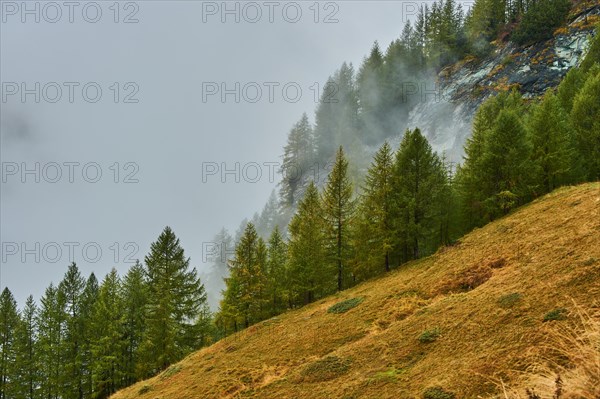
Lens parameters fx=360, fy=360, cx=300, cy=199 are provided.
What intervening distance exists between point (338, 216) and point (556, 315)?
90.0 feet

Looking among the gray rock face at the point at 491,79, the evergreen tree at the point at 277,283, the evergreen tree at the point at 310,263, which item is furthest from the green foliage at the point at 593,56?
the evergreen tree at the point at 277,283

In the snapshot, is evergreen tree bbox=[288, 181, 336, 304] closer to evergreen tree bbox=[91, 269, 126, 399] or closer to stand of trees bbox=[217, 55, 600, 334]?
stand of trees bbox=[217, 55, 600, 334]

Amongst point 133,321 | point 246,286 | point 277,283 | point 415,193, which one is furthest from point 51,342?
point 415,193

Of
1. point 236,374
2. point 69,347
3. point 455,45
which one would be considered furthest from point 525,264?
point 455,45

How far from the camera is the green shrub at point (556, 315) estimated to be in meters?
10.9

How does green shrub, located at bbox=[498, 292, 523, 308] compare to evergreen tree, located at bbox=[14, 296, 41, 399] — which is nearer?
green shrub, located at bbox=[498, 292, 523, 308]

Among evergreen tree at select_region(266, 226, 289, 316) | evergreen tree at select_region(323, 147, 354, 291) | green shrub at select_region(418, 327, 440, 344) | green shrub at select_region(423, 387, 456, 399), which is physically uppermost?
evergreen tree at select_region(323, 147, 354, 291)

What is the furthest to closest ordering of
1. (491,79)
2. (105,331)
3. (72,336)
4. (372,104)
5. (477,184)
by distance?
(372,104), (491,79), (72,336), (105,331), (477,184)

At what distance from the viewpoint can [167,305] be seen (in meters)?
37.0

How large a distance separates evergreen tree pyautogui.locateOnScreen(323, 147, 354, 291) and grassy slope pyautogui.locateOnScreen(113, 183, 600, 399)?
1084 cm

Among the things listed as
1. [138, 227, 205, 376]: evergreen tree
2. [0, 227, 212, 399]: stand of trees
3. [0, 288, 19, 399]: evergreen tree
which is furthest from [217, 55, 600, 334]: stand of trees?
[0, 288, 19, 399]: evergreen tree

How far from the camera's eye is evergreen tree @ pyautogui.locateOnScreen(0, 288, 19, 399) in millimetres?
43344

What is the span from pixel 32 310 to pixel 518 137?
5959 cm

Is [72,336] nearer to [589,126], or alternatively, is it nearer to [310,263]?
[310,263]
